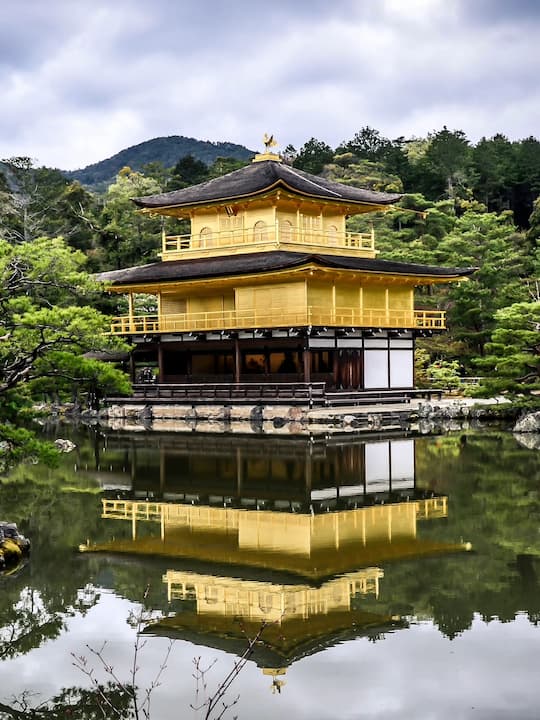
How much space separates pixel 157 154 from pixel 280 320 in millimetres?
138515

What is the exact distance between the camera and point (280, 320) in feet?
111

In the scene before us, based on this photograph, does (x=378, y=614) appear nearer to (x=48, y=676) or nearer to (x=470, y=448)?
(x=48, y=676)

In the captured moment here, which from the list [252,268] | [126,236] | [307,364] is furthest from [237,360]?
[126,236]

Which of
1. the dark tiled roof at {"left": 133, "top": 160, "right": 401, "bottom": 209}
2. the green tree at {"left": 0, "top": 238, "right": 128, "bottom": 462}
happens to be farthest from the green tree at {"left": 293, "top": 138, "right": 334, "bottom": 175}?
the green tree at {"left": 0, "top": 238, "right": 128, "bottom": 462}

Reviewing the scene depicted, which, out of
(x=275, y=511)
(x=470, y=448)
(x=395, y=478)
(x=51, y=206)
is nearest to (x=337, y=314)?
(x=470, y=448)

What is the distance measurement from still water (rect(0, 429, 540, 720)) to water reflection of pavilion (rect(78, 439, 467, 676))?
37mm

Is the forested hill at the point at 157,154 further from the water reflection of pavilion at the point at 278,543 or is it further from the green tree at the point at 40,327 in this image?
the green tree at the point at 40,327

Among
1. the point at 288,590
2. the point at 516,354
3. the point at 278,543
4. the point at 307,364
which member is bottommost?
the point at 278,543

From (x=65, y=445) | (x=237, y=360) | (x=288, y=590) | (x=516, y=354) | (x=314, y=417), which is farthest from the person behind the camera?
(x=237, y=360)

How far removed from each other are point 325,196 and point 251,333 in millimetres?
6512

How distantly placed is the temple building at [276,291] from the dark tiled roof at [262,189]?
0.08 metres

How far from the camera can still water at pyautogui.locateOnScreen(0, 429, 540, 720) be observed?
7609 mm

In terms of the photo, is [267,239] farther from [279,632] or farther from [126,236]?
[279,632]

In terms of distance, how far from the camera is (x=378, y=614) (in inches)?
368
